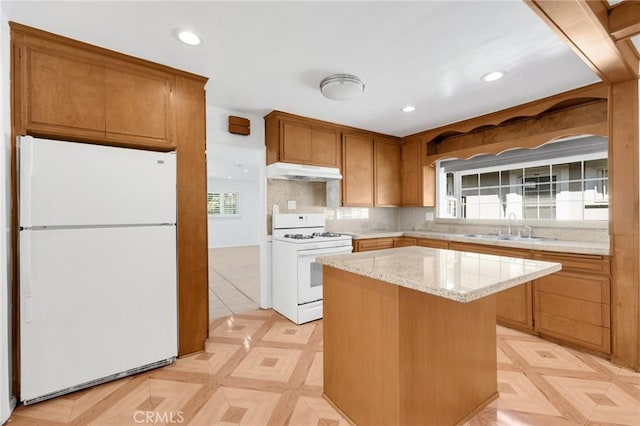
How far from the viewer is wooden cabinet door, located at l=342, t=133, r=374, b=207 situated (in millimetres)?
3932

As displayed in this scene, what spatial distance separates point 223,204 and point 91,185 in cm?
771

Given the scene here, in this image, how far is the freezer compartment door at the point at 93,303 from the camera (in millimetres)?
1776

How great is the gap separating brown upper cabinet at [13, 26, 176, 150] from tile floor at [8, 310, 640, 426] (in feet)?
5.79

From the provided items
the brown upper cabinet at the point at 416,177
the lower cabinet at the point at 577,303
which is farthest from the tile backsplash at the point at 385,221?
the lower cabinet at the point at 577,303

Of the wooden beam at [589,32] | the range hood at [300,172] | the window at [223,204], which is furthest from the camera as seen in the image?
the window at [223,204]

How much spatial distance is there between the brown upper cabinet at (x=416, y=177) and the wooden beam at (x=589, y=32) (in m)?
2.26

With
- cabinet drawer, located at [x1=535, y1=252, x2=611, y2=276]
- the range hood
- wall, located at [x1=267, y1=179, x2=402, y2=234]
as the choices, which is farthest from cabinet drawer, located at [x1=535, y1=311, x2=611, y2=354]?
the range hood

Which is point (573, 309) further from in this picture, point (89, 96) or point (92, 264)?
point (89, 96)

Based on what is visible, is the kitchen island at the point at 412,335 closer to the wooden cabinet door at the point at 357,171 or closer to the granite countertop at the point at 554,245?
the granite countertop at the point at 554,245

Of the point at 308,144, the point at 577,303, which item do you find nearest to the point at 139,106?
the point at 308,144

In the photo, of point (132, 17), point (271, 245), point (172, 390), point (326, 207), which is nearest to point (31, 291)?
point (172, 390)

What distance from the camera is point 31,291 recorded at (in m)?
1.75

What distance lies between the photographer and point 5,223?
5.55ft

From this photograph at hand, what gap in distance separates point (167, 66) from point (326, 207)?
99.5 inches
